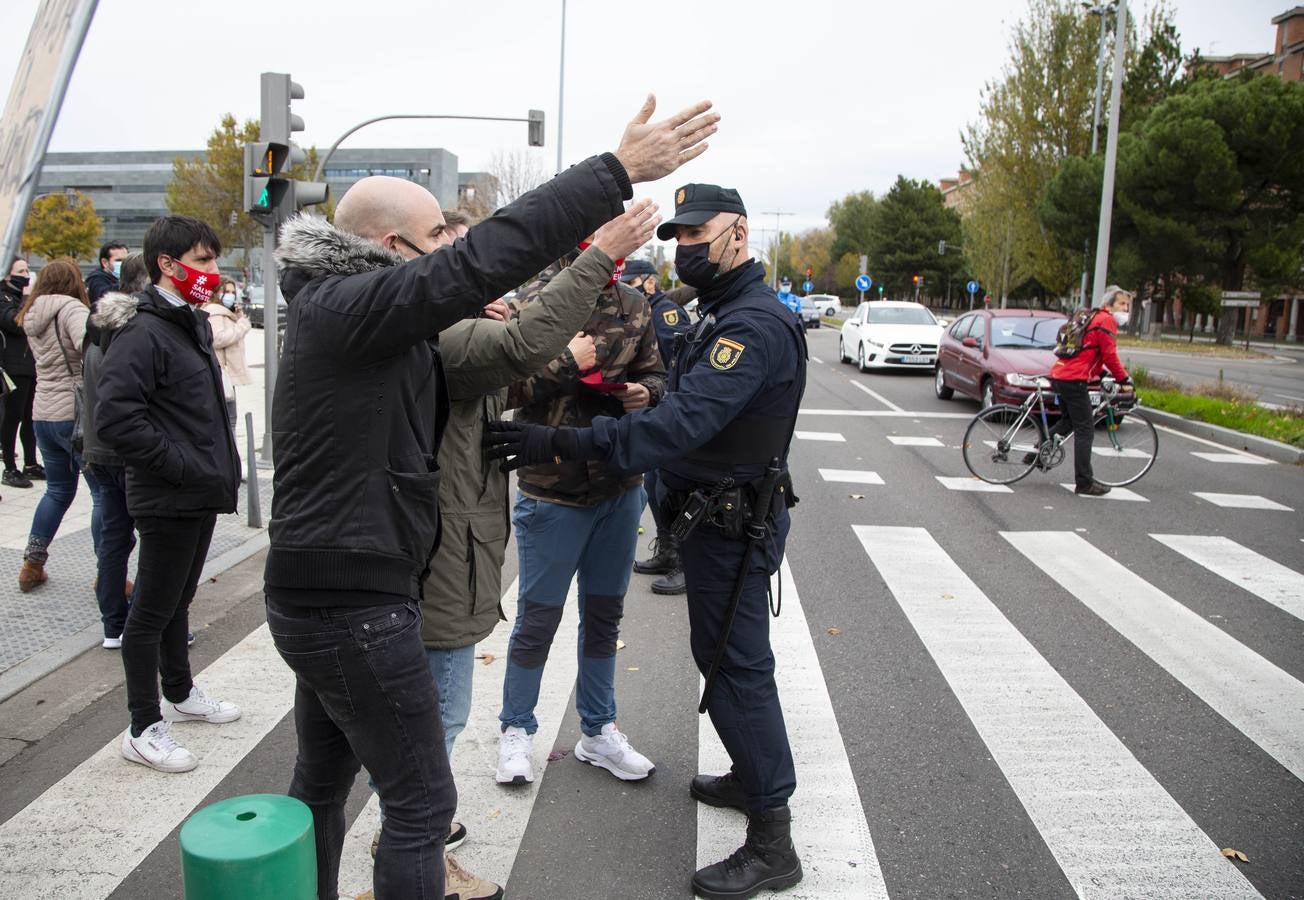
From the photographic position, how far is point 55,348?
632 centimetres

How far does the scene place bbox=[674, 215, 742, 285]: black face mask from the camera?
118 inches

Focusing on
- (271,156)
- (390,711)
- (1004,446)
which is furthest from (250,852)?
(1004,446)

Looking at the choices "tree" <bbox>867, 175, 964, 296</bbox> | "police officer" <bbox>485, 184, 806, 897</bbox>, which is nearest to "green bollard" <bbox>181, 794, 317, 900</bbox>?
"police officer" <bbox>485, 184, 806, 897</bbox>

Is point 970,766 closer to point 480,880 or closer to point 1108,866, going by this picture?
point 1108,866

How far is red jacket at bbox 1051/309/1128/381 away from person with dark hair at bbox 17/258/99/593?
7871mm

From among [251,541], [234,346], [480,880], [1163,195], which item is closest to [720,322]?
[480,880]

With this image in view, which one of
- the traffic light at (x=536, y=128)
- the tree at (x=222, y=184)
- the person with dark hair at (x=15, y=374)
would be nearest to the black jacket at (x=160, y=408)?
the person with dark hair at (x=15, y=374)

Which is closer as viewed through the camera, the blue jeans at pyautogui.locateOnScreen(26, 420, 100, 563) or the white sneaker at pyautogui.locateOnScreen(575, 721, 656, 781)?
the white sneaker at pyautogui.locateOnScreen(575, 721, 656, 781)

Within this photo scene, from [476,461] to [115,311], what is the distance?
5.96 feet

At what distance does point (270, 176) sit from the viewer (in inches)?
321

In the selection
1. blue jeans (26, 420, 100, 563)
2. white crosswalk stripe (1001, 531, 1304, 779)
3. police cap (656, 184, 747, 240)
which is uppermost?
police cap (656, 184, 747, 240)

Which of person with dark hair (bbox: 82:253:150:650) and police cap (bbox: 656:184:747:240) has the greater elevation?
police cap (bbox: 656:184:747:240)

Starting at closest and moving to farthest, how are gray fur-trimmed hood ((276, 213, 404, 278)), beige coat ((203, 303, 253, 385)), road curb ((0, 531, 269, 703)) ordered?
gray fur-trimmed hood ((276, 213, 404, 278))
road curb ((0, 531, 269, 703))
beige coat ((203, 303, 253, 385))

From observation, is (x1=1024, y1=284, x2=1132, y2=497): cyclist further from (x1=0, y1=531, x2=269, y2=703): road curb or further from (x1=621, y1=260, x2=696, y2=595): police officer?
(x1=0, y1=531, x2=269, y2=703): road curb
